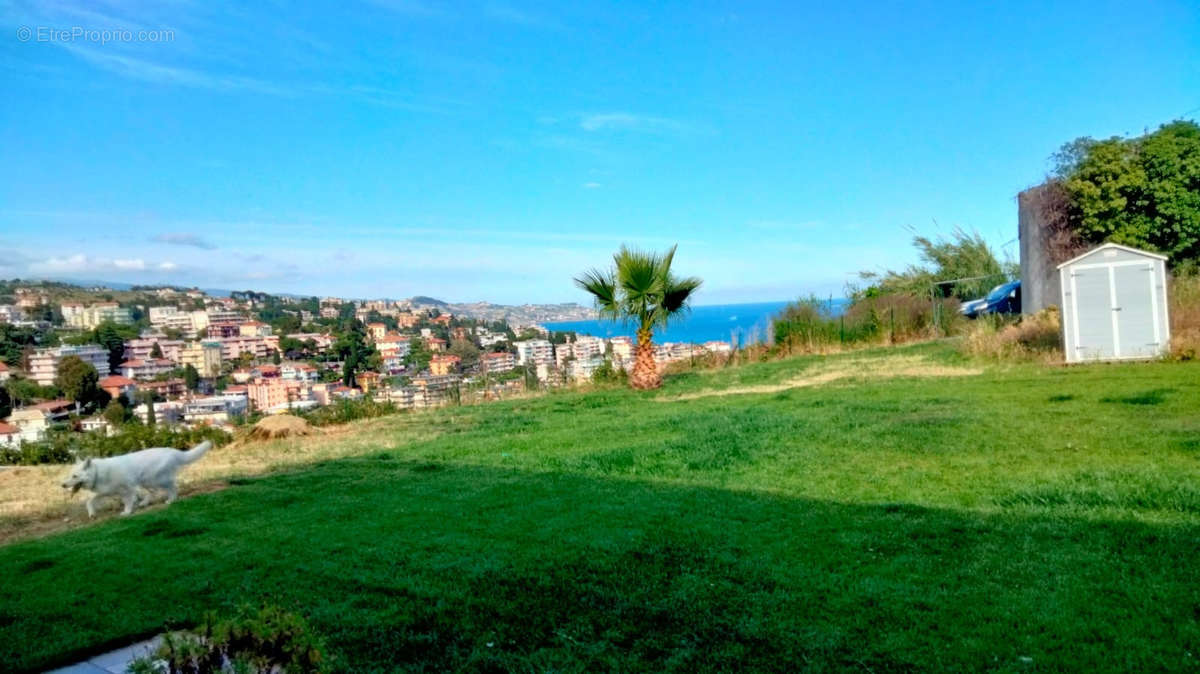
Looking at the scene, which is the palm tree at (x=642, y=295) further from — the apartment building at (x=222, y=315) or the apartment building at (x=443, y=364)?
the apartment building at (x=222, y=315)

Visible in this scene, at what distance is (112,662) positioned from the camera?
3643 mm

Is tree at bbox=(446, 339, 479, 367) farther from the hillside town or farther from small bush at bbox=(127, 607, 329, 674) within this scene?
small bush at bbox=(127, 607, 329, 674)

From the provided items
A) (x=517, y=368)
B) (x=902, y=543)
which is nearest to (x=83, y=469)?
(x=902, y=543)

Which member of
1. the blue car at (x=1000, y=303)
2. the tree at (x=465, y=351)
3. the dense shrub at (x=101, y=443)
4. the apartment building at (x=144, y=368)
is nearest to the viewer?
the dense shrub at (x=101, y=443)

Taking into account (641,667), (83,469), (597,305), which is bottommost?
(641,667)

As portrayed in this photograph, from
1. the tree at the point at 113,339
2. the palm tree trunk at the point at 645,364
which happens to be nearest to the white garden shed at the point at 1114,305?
the palm tree trunk at the point at 645,364

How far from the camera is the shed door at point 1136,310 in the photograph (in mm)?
14023

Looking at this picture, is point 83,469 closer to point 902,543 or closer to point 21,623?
point 21,623

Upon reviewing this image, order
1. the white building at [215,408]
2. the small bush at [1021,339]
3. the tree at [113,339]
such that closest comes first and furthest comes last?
the white building at [215,408]
the small bush at [1021,339]
the tree at [113,339]

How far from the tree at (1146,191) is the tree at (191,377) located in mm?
22566

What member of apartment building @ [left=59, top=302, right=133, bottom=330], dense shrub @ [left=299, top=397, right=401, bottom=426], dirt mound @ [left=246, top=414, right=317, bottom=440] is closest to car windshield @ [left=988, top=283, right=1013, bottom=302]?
dense shrub @ [left=299, top=397, right=401, bottom=426]

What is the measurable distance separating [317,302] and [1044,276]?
25.5 m

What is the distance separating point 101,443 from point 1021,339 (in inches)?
674

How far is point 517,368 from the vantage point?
1938 cm
